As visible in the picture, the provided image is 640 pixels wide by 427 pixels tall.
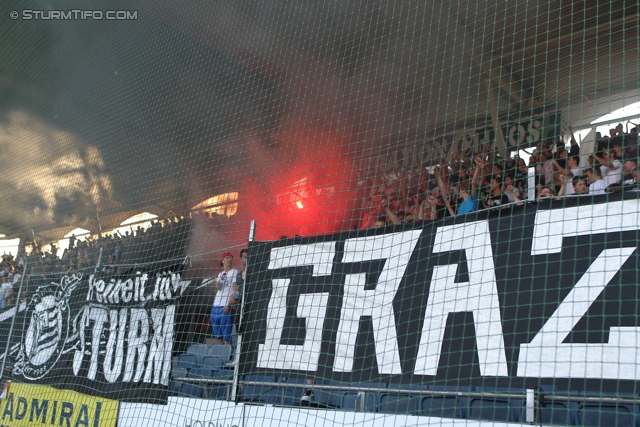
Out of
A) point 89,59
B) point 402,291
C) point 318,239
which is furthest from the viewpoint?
point 89,59

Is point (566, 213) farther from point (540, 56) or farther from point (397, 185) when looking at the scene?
point (540, 56)

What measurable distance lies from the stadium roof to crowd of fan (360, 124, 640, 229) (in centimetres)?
63

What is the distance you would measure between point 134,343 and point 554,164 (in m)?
3.85

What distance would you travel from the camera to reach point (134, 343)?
5.13 metres

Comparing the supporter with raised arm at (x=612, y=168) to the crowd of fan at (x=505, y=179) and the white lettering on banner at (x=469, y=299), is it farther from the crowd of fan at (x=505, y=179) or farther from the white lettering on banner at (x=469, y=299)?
the white lettering on banner at (x=469, y=299)

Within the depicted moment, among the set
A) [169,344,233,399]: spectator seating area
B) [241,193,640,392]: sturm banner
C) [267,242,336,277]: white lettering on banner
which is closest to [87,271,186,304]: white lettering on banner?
[169,344,233,399]: spectator seating area

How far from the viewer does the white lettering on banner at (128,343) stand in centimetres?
487

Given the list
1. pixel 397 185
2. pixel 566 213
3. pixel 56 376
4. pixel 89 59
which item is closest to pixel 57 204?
pixel 89 59

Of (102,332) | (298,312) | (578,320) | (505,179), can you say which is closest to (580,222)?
(578,320)

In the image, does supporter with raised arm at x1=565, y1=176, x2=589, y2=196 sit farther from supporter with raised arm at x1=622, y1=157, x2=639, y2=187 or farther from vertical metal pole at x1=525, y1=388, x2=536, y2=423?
vertical metal pole at x1=525, y1=388, x2=536, y2=423

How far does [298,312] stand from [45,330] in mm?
3172

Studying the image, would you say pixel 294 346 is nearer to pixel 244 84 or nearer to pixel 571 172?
pixel 571 172

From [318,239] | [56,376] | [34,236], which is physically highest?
[34,236]

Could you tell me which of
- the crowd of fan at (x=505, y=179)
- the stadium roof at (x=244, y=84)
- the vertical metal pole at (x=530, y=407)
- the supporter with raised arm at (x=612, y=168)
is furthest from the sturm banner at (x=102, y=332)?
the supporter with raised arm at (x=612, y=168)
